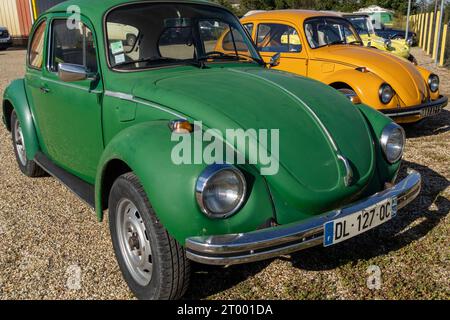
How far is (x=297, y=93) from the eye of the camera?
316 cm

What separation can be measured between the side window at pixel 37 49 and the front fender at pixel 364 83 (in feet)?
13.1

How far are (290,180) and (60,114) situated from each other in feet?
7.76

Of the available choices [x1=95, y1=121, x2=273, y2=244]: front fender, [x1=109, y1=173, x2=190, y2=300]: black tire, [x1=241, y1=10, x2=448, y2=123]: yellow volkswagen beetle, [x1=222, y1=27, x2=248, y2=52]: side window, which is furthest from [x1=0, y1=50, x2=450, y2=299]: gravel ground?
[x1=241, y1=10, x2=448, y2=123]: yellow volkswagen beetle

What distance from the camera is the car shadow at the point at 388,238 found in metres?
3.30

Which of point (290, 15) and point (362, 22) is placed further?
point (362, 22)

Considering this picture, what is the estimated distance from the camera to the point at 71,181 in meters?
3.89

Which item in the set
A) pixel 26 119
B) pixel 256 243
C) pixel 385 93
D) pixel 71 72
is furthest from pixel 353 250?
pixel 26 119

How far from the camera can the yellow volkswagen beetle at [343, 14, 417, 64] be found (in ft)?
35.5

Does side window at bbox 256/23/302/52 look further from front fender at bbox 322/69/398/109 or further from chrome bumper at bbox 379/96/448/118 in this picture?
chrome bumper at bbox 379/96/448/118

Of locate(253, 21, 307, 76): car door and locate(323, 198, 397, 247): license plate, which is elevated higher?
locate(253, 21, 307, 76): car door

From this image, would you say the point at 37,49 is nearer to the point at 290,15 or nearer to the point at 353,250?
the point at 353,250

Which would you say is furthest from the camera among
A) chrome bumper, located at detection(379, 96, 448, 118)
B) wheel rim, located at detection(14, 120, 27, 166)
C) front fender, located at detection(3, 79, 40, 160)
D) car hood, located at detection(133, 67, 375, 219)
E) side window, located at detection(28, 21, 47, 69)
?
chrome bumper, located at detection(379, 96, 448, 118)

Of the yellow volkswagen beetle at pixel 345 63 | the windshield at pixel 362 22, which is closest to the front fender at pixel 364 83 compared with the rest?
the yellow volkswagen beetle at pixel 345 63

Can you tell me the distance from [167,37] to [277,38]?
4.27 meters
